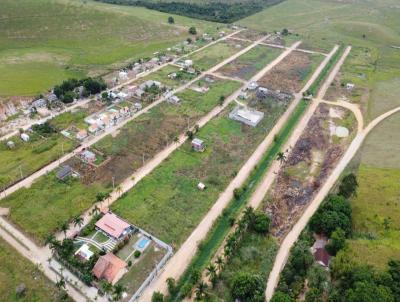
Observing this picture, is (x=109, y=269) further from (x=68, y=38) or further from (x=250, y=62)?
(x=68, y=38)

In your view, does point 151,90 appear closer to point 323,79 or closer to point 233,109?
point 233,109

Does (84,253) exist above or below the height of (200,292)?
below

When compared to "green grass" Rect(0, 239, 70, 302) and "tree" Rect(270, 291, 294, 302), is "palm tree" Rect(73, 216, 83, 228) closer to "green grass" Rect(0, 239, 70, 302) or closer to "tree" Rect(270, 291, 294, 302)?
"green grass" Rect(0, 239, 70, 302)

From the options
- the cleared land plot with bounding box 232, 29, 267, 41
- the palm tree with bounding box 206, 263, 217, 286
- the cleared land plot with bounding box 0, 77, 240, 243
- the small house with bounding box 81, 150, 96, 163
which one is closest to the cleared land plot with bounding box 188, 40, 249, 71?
the cleared land plot with bounding box 232, 29, 267, 41

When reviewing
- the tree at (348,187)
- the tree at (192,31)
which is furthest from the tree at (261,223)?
the tree at (192,31)

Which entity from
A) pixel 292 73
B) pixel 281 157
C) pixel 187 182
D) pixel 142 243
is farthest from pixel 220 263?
pixel 292 73

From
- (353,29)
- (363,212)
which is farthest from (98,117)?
(353,29)

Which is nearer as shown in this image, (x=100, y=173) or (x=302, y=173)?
(x=100, y=173)
